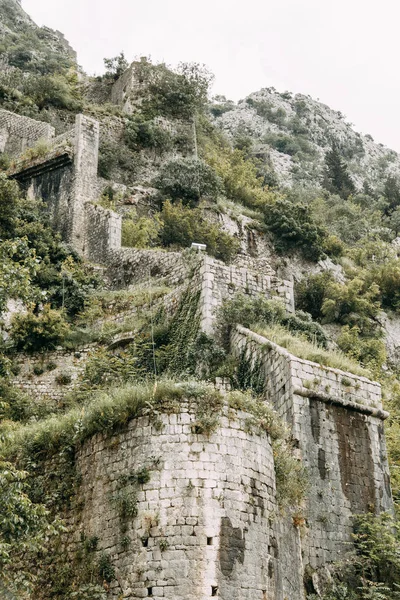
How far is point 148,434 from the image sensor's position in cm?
1071

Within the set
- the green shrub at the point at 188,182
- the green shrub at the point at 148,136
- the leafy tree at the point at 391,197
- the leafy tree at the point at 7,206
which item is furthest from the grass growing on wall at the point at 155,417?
the leafy tree at the point at 391,197

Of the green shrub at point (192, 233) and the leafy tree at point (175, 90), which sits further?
the leafy tree at point (175, 90)

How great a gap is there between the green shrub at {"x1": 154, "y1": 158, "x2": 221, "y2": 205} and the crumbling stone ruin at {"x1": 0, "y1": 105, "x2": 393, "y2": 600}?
960 centimetres

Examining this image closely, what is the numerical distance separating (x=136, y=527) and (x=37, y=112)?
2374 cm

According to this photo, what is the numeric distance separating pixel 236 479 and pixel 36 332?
30.2 ft

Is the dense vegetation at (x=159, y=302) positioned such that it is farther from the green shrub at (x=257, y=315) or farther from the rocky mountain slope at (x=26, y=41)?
the rocky mountain slope at (x=26, y=41)

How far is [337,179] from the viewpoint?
50344 millimetres

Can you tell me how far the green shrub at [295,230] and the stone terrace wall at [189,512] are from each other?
17993 mm

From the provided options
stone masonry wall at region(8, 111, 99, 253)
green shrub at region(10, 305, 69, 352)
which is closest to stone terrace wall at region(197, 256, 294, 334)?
green shrub at region(10, 305, 69, 352)

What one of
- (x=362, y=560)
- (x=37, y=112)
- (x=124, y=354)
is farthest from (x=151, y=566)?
(x=37, y=112)

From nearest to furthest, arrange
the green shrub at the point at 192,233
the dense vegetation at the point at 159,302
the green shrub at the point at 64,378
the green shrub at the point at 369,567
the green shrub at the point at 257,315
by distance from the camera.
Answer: the dense vegetation at the point at 159,302
the green shrub at the point at 369,567
the green shrub at the point at 257,315
the green shrub at the point at 64,378
the green shrub at the point at 192,233

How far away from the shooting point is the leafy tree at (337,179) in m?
48.4

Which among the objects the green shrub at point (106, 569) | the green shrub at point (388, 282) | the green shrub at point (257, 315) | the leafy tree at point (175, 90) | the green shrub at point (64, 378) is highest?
the leafy tree at point (175, 90)

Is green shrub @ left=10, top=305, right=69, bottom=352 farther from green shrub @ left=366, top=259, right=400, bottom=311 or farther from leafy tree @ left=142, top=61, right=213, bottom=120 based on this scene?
leafy tree @ left=142, top=61, right=213, bottom=120
